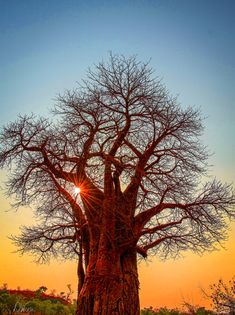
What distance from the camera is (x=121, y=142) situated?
337 inches

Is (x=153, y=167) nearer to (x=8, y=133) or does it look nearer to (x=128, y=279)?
(x=128, y=279)

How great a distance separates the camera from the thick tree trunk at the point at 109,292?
6.95m

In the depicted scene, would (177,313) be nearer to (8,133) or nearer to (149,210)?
(149,210)

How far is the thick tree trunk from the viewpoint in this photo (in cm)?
695

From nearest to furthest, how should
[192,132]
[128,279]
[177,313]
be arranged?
[128,279], [192,132], [177,313]

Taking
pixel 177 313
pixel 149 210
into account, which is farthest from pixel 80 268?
pixel 177 313

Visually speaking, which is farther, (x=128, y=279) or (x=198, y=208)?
(x=198, y=208)

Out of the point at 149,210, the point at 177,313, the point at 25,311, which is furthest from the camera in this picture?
the point at 177,313

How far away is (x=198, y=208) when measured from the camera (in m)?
8.44

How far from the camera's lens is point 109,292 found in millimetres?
7090

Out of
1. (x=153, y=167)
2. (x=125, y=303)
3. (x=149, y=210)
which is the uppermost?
(x=153, y=167)

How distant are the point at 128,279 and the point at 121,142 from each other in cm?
327

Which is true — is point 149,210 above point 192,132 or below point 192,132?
below

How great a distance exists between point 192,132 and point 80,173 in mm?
3379
